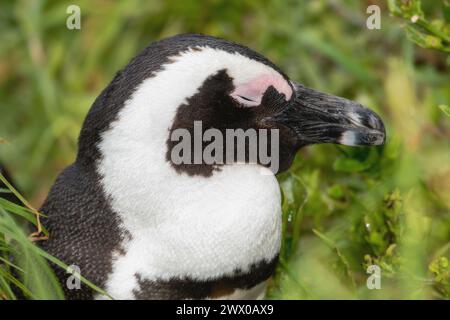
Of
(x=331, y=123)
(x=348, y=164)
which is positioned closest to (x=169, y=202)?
(x=331, y=123)

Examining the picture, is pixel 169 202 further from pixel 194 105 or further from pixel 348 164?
pixel 348 164

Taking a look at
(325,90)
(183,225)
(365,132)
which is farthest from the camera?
(325,90)

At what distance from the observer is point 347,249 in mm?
2287

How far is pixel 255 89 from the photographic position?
1887mm

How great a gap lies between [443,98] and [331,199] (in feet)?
1.78

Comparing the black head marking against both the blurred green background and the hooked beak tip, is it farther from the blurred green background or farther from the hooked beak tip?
the blurred green background

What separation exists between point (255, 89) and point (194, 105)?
13cm

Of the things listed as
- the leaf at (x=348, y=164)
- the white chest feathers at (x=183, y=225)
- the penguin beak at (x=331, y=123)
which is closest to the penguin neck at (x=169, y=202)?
the white chest feathers at (x=183, y=225)

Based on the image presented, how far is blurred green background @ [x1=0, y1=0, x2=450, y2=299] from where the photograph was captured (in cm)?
212

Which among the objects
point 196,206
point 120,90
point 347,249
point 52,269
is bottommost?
point 347,249

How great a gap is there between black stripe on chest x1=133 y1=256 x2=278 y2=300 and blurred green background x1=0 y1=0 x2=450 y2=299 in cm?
24

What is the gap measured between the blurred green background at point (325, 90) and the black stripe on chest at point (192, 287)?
24 centimetres

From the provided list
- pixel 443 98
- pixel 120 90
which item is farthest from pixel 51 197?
pixel 443 98

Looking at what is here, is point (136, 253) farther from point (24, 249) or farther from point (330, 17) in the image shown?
point (330, 17)
